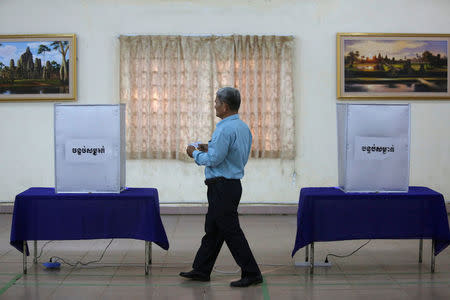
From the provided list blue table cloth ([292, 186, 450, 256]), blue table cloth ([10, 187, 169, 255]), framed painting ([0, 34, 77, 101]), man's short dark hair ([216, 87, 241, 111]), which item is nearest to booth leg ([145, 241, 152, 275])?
blue table cloth ([10, 187, 169, 255])

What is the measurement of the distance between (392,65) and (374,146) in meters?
3.72

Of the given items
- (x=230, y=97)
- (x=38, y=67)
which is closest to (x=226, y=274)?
(x=230, y=97)

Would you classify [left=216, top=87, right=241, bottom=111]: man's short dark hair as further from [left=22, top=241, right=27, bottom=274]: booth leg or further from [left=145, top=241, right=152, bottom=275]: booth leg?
[left=22, top=241, right=27, bottom=274]: booth leg

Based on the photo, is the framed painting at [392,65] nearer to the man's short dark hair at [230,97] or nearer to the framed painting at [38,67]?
the framed painting at [38,67]

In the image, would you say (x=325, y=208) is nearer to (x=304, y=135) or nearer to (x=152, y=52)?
(x=304, y=135)

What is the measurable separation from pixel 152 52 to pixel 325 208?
13.7 ft

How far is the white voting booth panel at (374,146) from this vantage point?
4969 mm

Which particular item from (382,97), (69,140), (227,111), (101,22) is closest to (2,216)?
(101,22)

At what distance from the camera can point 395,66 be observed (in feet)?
27.5

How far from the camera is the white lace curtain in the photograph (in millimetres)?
8305

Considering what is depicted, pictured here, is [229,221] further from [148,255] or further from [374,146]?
[374,146]

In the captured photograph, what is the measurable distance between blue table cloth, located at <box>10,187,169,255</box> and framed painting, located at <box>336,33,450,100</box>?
14.0ft

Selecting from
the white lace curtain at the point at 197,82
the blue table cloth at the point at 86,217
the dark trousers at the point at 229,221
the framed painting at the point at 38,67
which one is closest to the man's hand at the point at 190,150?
the dark trousers at the point at 229,221

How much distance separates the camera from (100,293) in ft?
15.1
